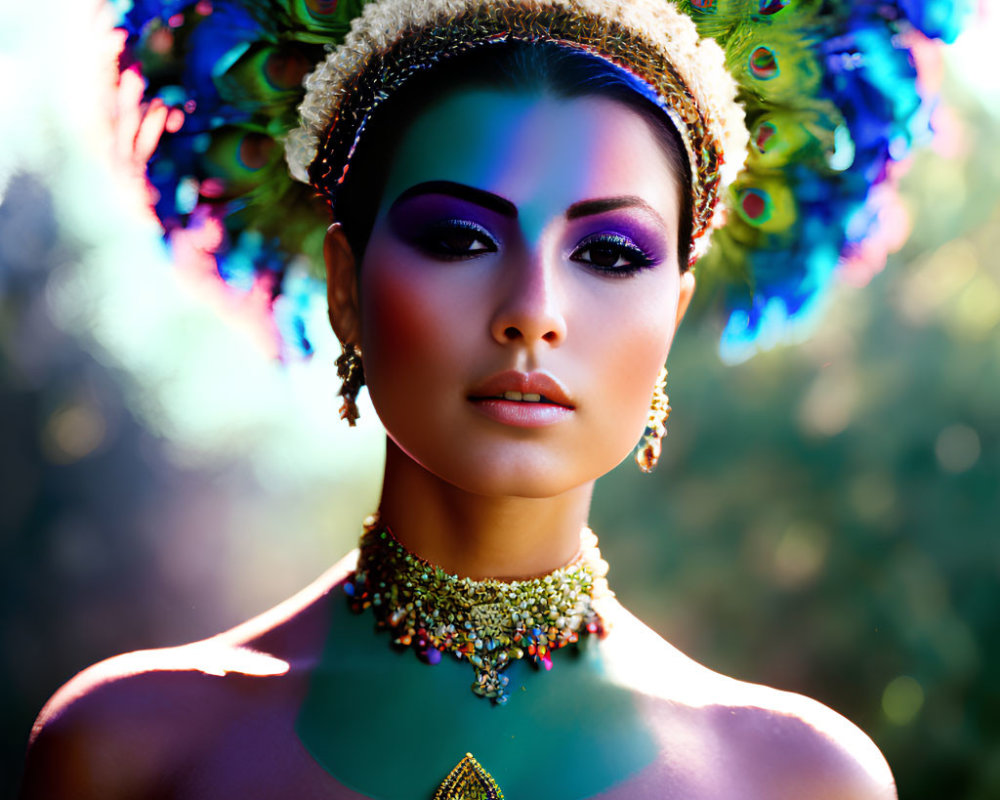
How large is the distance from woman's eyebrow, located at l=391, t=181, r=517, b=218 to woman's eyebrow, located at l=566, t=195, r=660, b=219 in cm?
12

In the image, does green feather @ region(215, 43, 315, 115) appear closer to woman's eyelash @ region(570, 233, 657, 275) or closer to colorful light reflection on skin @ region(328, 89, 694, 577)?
colorful light reflection on skin @ region(328, 89, 694, 577)

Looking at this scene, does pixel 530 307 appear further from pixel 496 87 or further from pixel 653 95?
pixel 653 95

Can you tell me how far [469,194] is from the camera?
2146mm

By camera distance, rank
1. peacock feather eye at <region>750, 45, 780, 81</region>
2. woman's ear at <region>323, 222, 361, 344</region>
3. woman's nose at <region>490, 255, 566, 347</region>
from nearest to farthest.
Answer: woman's nose at <region>490, 255, 566, 347</region>, woman's ear at <region>323, 222, 361, 344</region>, peacock feather eye at <region>750, 45, 780, 81</region>

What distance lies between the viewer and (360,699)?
89.4 inches

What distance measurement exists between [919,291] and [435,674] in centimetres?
577

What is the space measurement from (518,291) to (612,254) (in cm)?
27

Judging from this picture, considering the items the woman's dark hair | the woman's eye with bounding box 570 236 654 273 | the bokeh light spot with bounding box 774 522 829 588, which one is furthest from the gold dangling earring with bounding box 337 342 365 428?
the bokeh light spot with bounding box 774 522 829 588

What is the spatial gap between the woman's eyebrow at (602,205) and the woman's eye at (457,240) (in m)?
0.17

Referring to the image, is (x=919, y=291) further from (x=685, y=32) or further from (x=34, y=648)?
(x=34, y=648)

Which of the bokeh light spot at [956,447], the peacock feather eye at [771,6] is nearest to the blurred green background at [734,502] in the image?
the bokeh light spot at [956,447]

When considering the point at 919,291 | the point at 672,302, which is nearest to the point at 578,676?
the point at 672,302

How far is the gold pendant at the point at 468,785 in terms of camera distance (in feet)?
7.03

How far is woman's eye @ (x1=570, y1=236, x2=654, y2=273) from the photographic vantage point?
2174 mm
